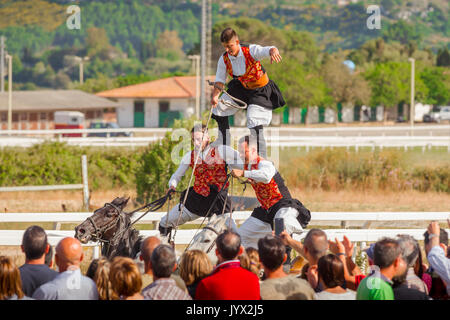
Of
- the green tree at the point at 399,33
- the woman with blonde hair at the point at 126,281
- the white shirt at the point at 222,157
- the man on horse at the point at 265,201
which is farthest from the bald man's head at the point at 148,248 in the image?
the green tree at the point at 399,33

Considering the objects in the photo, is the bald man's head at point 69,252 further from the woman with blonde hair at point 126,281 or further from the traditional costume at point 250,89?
the traditional costume at point 250,89

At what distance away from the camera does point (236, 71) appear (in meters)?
7.29

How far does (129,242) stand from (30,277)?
1733mm

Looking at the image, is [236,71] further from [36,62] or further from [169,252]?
[36,62]

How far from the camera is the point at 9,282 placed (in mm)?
4668

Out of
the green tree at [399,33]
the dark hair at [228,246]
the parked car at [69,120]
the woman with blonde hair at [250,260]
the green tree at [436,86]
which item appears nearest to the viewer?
the dark hair at [228,246]

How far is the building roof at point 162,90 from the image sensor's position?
6206 cm

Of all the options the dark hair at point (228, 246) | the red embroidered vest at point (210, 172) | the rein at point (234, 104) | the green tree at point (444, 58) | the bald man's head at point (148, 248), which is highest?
the green tree at point (444, 58)

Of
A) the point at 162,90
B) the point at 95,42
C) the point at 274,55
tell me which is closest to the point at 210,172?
the point at 274,55

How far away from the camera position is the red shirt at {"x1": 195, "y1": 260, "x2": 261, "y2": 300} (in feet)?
15.7

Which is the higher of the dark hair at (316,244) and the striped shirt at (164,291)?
the dark hair at (316,244)

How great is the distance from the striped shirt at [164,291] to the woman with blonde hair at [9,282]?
0.80 meters

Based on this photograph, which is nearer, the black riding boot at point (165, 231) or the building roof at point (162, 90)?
the black riding boot at point (165, 231)

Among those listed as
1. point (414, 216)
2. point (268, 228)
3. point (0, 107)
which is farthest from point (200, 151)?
point (0, 107)
